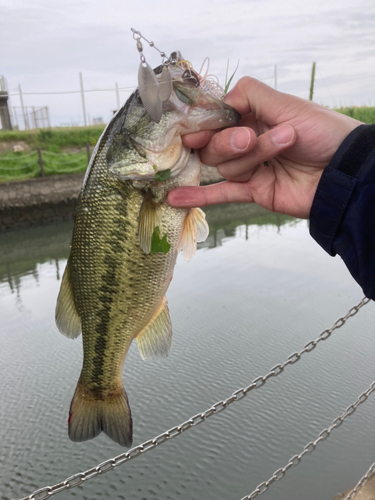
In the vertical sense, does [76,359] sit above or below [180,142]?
below

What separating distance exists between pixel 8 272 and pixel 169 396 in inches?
247

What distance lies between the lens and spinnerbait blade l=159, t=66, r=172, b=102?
1.22 metres

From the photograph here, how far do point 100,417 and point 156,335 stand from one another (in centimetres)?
38

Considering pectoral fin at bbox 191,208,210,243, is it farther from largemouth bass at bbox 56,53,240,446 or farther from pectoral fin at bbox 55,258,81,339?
pectoral fin at bbox 55,258,81,339

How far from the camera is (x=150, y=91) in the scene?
3.95ft

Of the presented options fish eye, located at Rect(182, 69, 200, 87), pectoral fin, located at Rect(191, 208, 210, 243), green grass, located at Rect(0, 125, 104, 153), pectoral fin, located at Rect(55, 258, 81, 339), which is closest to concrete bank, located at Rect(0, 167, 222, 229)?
green grass, located at Rect(0, 125, 104, 153)

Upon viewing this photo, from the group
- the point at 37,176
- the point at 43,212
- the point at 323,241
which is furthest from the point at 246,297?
the point at 37,176

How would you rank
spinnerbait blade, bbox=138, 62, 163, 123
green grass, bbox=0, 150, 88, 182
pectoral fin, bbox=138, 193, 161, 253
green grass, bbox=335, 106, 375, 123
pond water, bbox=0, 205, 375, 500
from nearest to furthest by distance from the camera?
spinnerbait blade, bbox=138, 62, 163, 123 < pectoral fin, bbox=138, 193, 161, 253 < pond water, bbox=0, 205, 375, 500 < green grass, bbox=0, 150, 88, 182 < green grass, bbox=335, 106, 375, 123

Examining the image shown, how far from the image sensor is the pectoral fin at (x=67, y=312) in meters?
1.59

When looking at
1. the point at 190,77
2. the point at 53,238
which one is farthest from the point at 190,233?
the point at 53,238

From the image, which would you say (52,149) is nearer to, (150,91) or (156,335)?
(156,335)

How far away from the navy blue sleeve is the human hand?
0.47 feet

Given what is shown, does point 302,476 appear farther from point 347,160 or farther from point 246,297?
point 246,297

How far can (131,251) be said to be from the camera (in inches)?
59.3
